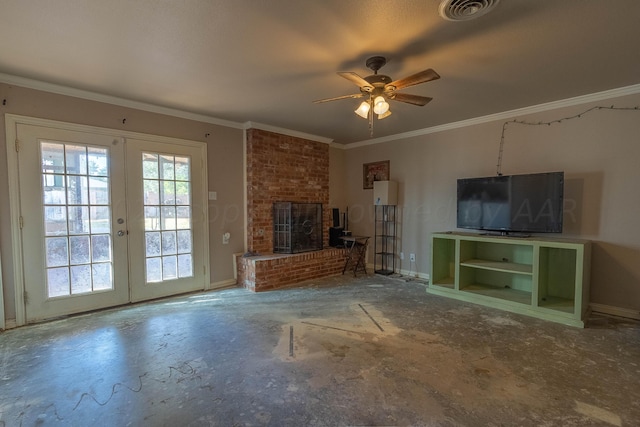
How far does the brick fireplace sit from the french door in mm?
674

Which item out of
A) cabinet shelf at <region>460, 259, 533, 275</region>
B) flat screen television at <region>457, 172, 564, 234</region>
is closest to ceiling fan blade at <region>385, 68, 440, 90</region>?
flat screen television at <region>457, 172, 564, 234</region>

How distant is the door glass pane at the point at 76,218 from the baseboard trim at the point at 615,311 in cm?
533

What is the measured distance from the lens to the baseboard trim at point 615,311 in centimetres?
300

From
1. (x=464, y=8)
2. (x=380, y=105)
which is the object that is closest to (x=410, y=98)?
(x=380, y=105)

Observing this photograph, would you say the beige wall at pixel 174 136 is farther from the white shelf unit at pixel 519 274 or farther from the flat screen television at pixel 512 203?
the flat screen television at pixel 512 203

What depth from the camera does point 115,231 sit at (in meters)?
3.33

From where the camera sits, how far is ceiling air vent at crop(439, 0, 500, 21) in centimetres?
166

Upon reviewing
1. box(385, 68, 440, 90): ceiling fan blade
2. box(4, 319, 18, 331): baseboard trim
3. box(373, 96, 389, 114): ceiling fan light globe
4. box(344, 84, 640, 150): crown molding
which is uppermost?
box(344, 84, 640, 150): crown molding

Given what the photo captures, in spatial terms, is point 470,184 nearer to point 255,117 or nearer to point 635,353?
point 635,353

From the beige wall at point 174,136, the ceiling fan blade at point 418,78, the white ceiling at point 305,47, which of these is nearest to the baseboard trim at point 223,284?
the beige wall at point 174,136

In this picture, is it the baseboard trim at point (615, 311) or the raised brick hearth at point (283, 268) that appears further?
the raised brick hearth at point (283, 268)

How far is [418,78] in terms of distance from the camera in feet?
7.17

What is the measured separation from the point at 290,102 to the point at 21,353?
3296mm

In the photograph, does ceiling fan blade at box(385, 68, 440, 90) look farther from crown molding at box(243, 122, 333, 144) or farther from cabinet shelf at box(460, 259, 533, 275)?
crown molding at box(243, 122, 333, 144)
